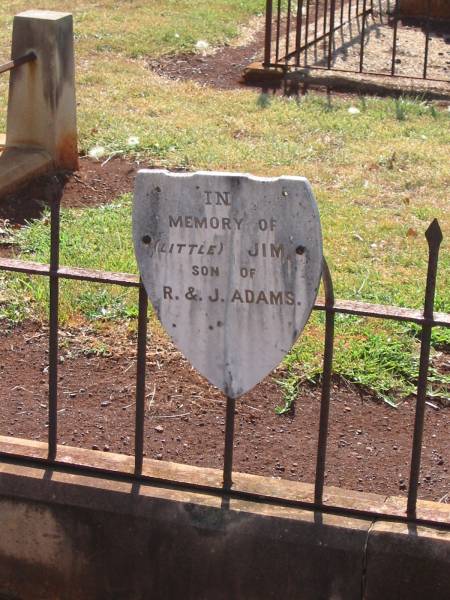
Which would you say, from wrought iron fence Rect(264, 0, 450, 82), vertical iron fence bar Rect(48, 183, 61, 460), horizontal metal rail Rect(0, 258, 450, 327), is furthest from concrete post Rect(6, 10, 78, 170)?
vertical iron fence bar Rect(48, 183, 61, 460)

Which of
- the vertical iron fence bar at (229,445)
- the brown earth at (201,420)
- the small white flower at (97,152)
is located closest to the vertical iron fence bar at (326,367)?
the vertical iron fence bar at (229,445)

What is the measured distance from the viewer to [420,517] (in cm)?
375

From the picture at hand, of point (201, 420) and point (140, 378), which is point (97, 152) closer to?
point (201, 420)

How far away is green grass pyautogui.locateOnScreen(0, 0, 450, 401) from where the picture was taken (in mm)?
5723

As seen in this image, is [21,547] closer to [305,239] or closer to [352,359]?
[305,239]

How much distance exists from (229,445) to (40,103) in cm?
454

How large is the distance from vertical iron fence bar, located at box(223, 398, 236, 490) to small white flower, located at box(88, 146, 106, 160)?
192 inches

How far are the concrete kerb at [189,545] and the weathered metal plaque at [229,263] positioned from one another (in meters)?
0.42

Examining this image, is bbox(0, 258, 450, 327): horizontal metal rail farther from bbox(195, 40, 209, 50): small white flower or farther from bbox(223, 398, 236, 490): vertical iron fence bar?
bbox(195, 40, 209, 50): small white flower

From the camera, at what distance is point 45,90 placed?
7.82 meters

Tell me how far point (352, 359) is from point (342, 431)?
0.58 metres

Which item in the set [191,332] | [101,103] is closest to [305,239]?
[191,332]

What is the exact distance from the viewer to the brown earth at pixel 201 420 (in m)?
4.72

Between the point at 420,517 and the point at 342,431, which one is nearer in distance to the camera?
the point at 420,517
